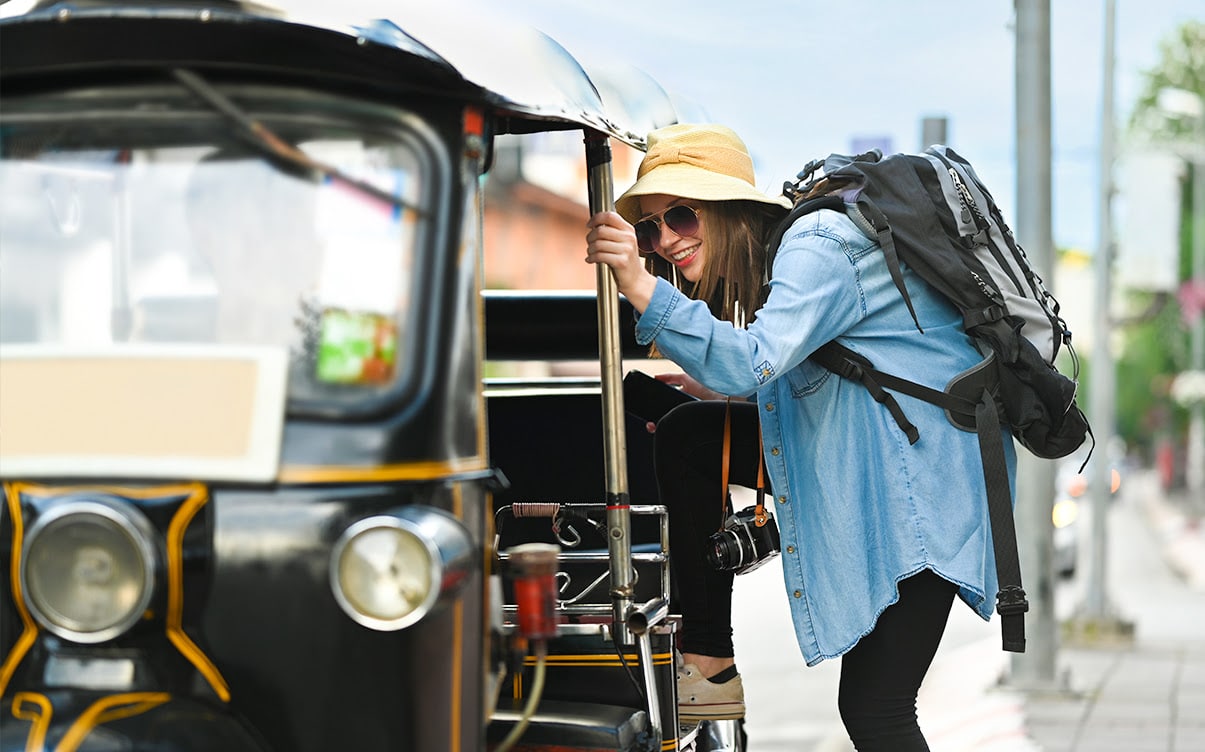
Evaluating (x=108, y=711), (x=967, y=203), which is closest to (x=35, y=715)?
(x=108, y=711)

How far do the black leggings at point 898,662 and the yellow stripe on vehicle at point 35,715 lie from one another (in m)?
1.72

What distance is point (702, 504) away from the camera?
4.18 m

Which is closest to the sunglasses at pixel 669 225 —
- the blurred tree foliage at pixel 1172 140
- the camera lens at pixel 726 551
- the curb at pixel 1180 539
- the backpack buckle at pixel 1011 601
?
the camera lens at pixel 726 551

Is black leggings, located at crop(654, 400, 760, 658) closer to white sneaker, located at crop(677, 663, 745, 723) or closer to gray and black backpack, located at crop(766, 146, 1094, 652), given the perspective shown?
white sneaker, located at crop(677, 663, 745, 723)

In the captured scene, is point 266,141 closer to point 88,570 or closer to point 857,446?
point 88,570

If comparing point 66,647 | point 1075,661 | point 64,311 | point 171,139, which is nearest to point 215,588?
point 66,647

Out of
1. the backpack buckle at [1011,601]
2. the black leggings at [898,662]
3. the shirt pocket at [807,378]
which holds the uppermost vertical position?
the shirt pocket at [807,378]

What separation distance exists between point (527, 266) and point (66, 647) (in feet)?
146

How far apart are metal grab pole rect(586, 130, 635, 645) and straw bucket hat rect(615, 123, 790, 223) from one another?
17 centimetres

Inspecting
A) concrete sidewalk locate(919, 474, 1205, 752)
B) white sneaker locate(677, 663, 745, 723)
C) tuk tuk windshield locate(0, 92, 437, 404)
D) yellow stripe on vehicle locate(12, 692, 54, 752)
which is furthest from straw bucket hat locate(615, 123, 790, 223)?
concrete sidewalk locate(919, 474, 1205, 752)

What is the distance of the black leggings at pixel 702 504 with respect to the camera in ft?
13.6

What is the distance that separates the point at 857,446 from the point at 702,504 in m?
0.64

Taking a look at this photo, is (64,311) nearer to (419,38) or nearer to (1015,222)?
(419,38)

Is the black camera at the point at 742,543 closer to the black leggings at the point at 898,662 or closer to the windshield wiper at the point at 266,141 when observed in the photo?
the black leggings at the point at 898,662
